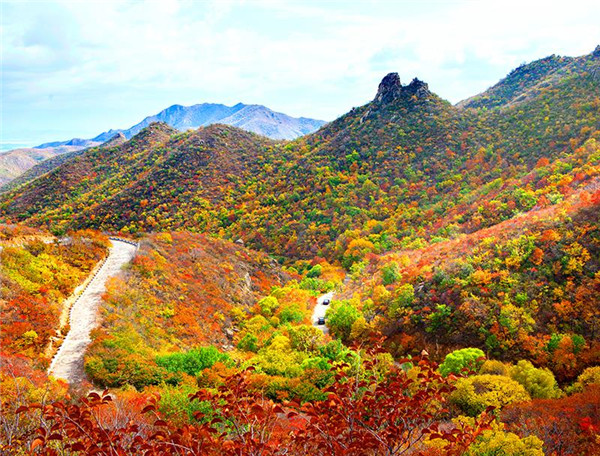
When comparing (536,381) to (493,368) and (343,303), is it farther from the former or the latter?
(343,303)

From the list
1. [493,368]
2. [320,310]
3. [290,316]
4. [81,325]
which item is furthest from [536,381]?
[81,325]

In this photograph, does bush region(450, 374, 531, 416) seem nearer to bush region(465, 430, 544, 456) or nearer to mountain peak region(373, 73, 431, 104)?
bush region(465, 430, 544, 456)

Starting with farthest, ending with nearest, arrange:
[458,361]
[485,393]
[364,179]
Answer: [364,179], [458,361], [485,393]

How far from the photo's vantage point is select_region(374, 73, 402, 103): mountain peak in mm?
79688

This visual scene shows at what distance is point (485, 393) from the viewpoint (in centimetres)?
1302

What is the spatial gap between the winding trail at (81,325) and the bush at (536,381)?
18.0m

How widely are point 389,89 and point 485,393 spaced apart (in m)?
78.8

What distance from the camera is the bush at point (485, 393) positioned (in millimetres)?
12781

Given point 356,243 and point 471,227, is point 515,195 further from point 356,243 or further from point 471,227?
point 356,243

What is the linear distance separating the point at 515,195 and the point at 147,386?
42.0 m

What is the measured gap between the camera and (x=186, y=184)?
73.5 meters

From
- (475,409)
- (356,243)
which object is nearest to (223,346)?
(475,409)

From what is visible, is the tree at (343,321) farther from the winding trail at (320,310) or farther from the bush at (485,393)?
the bush at (485,393)

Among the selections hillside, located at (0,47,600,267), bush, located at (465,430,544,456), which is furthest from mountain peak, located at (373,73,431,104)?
bush, located at (465,430,544,456)
